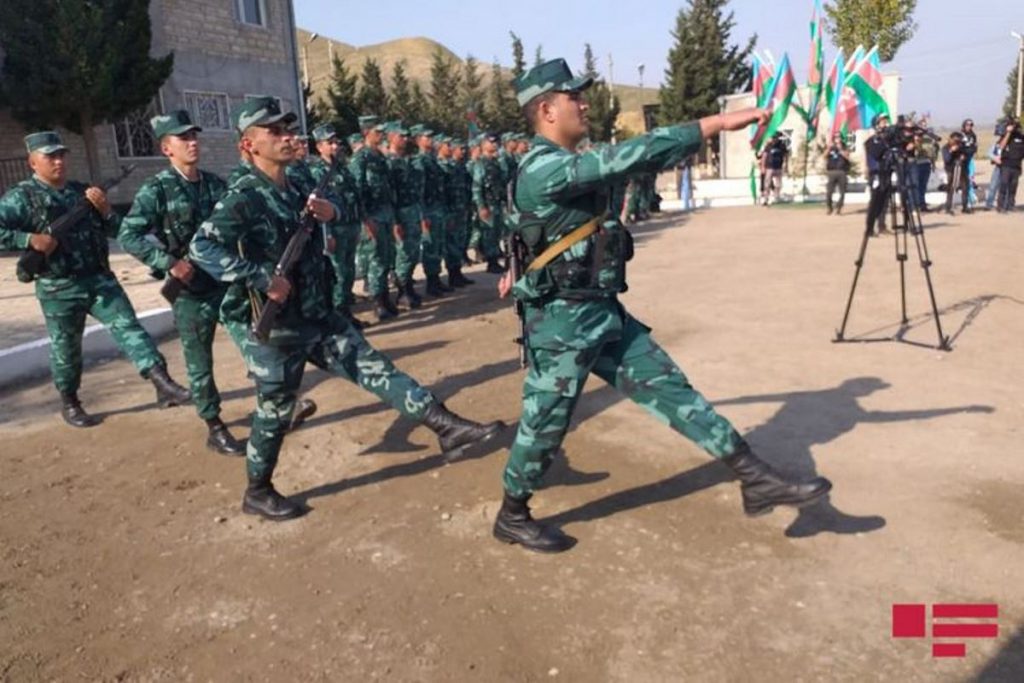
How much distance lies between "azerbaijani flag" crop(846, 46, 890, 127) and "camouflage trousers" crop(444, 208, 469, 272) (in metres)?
12.4

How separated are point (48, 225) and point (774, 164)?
17.0m

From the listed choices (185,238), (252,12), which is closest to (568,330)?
(185,238)

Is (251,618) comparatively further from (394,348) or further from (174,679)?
(394,348)

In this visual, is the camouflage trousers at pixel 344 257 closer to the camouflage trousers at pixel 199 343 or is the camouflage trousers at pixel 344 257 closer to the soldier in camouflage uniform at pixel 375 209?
the soldier in camouflage uniform at pixel 375 209

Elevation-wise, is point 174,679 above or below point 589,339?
below

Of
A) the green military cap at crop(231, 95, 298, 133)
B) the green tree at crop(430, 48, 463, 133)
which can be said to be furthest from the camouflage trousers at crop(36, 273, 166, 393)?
the green tree at crop(430, 48, 463, 133)

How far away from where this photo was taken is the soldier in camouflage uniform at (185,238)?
4.57 meters

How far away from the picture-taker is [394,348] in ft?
22.6

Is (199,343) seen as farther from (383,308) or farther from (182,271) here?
(383,308)

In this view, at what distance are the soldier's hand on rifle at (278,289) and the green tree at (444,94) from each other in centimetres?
3056

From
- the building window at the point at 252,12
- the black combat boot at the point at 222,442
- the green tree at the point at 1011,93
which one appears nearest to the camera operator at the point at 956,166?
the black combat boot at the point at 222,442

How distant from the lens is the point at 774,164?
18.8 meters

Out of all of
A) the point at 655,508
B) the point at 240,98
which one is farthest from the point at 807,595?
the point at 240,98

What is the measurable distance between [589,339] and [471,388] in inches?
104
